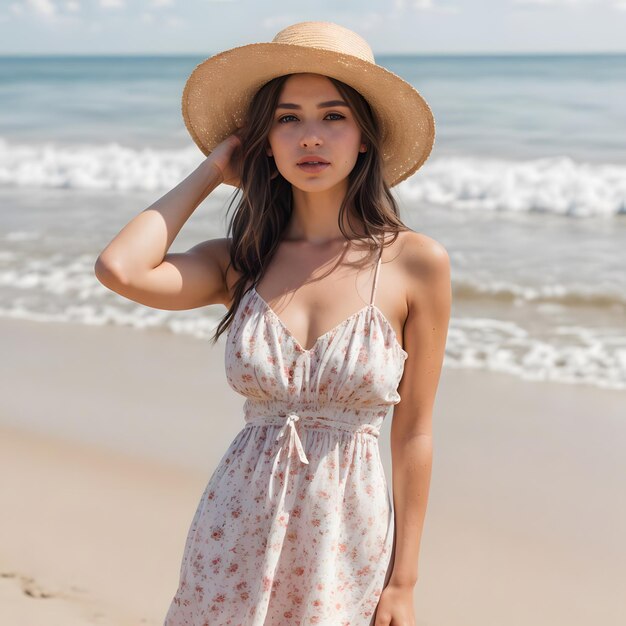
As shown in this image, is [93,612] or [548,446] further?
[548,446]

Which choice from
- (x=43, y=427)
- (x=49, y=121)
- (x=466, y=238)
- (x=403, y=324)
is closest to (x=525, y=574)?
(x=403, y=324)

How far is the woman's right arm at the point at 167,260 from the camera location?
262 centimetres

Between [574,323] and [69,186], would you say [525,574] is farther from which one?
[69,186]

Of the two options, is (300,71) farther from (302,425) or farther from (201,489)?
(201,489)

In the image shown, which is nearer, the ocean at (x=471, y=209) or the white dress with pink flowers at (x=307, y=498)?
the white dress with pink flowers at (x=307, y=498)

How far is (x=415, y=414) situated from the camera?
2.49 m

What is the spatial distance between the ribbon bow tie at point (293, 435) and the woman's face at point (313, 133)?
22.9 inches

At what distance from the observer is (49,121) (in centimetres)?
2530

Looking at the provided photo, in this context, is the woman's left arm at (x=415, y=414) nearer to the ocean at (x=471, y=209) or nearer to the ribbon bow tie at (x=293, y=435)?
the ribbon bow tie at (x=293, y=435)

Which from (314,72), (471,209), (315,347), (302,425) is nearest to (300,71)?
(314,72)

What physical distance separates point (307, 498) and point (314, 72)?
1.07 meters

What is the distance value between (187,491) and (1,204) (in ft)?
33.3

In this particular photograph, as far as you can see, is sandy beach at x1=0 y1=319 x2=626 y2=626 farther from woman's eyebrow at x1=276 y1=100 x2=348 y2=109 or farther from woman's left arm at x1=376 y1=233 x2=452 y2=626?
woman's eyebrow at x1=276 y1=100 x2=348 y2=109

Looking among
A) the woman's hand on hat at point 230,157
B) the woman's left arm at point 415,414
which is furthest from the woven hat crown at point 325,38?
the woman's left arm at point 415,414
